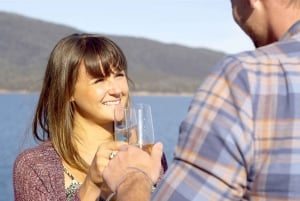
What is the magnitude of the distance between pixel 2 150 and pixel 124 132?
1105 inches

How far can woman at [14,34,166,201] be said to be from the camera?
273 centimetres

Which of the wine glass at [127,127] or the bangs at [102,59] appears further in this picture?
the bangs at [102,59]

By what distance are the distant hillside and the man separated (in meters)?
101

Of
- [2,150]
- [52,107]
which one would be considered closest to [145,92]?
[2,150]

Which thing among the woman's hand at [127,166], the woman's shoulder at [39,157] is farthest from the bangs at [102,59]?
the woman's hand at [127,166]

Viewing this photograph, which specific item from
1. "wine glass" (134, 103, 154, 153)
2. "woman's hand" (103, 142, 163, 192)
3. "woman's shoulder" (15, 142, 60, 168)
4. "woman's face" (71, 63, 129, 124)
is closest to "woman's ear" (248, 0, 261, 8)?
"woman's hand" (103, 142, 163, 192)

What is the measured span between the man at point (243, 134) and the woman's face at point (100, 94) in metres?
1.47

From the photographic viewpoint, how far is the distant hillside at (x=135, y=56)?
4254 inches

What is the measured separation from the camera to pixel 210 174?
1.29 metres

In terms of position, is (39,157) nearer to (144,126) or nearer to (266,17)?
(144,126)

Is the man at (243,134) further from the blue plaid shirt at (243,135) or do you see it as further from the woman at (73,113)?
the woman at (73,113)

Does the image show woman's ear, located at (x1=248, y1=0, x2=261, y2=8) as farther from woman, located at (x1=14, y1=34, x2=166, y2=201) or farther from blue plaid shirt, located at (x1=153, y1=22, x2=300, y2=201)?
woman, located at (x1=14, y1=34, x2=166, y2=201)

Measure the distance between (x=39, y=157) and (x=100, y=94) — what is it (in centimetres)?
34

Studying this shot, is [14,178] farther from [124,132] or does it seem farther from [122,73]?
[124,132]
